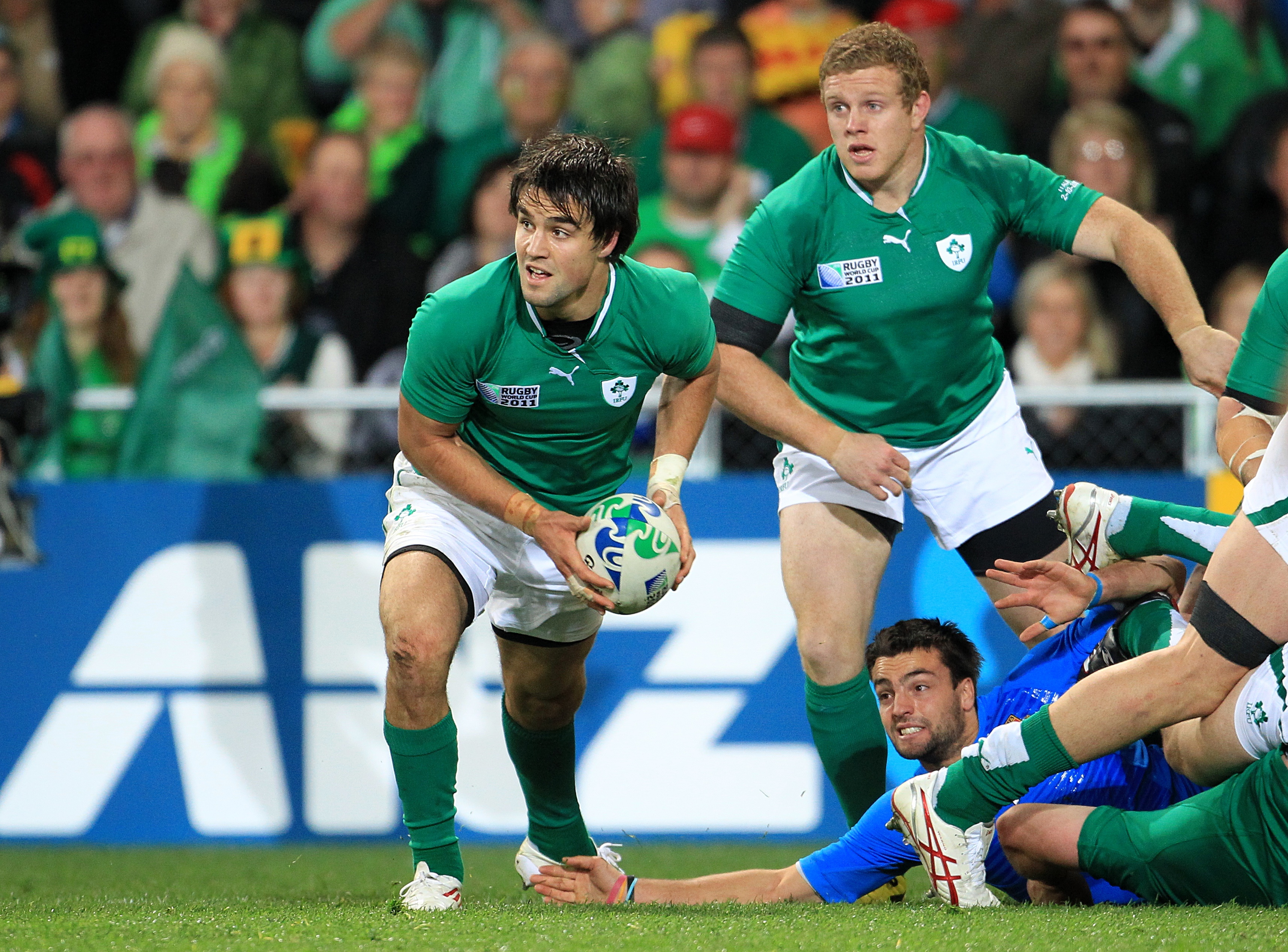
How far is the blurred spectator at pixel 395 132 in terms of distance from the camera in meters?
8.38

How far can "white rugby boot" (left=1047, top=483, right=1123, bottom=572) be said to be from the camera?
4371 mm

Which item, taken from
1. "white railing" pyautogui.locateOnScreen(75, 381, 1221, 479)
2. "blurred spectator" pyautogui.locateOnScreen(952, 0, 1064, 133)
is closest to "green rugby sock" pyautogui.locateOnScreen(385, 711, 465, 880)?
"white railing" pyautogui.locateOnScreen(75, 381, 1221, 479)

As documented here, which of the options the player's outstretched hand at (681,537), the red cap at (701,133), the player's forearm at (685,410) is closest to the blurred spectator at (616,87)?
the red cap at (701,133)

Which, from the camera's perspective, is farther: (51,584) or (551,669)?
(51,584)

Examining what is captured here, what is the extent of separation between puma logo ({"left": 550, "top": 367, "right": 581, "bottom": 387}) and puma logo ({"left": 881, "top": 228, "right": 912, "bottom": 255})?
3.52 feet

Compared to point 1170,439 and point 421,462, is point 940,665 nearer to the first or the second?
point 421,462

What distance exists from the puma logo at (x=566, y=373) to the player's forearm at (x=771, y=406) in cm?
59

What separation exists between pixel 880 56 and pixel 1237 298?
10.7ft

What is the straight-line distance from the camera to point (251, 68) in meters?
9.25

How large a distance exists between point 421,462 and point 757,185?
4.07 m

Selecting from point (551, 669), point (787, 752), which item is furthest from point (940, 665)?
point (787, 752)

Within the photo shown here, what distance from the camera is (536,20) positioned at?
906 cm

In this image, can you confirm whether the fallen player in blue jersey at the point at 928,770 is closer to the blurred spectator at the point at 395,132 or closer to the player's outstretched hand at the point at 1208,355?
the player's outstretched hand at the point at 1208,355

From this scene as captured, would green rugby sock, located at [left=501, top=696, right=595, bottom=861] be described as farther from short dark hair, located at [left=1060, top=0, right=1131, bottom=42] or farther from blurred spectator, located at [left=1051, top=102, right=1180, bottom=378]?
short dark hair, located at [left=1060, top=0, right=1131, bottom=42]
